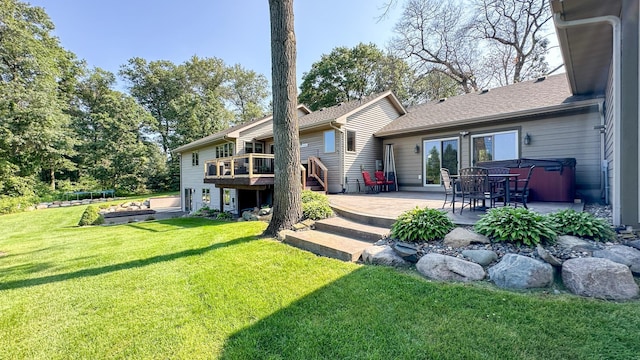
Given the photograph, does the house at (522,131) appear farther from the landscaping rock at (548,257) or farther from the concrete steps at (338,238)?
the concrete steps at (338,238)

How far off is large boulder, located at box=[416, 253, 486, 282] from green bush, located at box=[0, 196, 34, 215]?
2306cm

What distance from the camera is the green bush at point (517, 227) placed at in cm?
317

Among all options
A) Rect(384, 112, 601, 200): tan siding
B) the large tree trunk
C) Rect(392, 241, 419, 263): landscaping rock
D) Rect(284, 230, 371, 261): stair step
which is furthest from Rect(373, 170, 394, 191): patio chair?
Rect(392, 241, 419, 263): landscaping rock

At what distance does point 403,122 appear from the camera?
11617mm

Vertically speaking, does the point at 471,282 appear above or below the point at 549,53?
below

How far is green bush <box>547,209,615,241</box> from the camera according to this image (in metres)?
3.13

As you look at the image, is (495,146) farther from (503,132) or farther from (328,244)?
(328,244)

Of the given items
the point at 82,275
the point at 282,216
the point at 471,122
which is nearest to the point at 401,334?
the point at 282,216

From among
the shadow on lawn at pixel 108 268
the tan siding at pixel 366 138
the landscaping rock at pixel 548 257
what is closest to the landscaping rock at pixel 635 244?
the landscaping rock at pixel 548 257

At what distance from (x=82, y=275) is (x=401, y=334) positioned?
4475 mm

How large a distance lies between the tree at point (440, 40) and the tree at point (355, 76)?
1.53 m

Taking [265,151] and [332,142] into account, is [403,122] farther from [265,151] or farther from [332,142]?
[265,151]

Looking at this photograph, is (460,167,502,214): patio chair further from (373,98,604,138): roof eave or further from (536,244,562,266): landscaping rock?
(373,98,604,138): roof eave

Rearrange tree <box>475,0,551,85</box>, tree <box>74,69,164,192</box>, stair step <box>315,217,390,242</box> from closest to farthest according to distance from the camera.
A: stair step <box>315,217,390,242</box> → tree <box>475,0,551,85</box> → tree <box>74,69,164,192</box>
